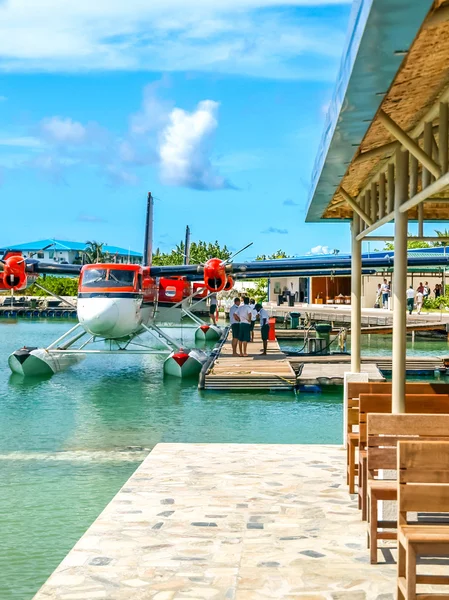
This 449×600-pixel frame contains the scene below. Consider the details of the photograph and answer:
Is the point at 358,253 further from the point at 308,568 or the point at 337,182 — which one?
the point at 308,568

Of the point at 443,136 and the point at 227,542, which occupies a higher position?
the point at 443,136

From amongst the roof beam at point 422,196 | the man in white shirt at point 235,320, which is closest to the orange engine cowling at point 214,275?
the man in white shirt at point 235,320

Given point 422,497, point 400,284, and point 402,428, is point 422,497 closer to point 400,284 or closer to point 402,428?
point 402,428

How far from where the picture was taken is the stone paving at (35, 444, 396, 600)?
4.38 m

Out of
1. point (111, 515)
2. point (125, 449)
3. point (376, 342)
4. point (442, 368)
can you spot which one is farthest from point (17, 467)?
point (376, 342)

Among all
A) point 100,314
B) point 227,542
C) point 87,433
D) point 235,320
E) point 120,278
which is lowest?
point 87,433

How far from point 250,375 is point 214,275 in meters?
6.18

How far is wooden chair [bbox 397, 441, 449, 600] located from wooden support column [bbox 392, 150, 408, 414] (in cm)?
190

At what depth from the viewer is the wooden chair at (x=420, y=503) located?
3564 millimetres

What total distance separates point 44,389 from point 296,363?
6189 mm

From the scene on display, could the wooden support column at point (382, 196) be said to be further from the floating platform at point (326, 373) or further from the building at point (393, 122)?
the floating platform at point (326, 373)

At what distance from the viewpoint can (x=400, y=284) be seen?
567cm

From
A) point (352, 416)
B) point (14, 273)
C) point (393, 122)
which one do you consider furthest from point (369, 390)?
point (14, 273)

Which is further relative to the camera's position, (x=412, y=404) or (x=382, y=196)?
(x=382, y=196)
